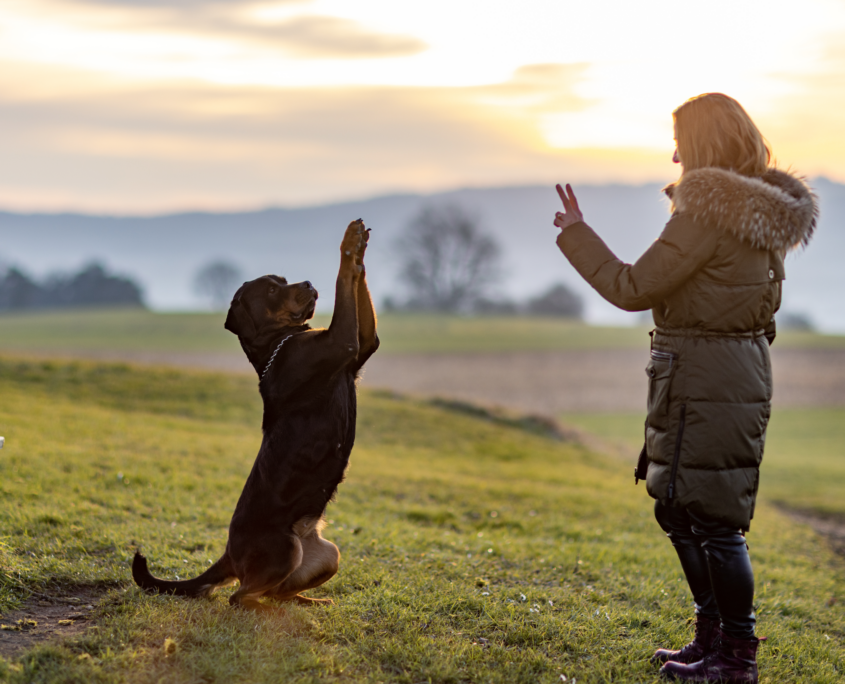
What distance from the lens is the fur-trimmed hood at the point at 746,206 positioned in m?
3.39

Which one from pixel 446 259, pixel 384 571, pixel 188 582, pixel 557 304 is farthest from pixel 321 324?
pixel 188 582

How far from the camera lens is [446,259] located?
73562mm

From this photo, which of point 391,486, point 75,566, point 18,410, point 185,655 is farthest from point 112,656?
point 18,410

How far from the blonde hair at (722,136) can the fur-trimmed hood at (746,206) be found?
11cm

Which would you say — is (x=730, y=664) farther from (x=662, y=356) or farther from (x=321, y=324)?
(x=321, y=324)

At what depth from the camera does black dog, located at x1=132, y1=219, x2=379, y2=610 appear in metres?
4.09

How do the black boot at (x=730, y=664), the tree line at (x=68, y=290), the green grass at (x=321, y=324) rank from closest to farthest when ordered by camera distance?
the black boot at (x=730, y=664), the green grass at (x=321, y=324), the tree line at (x=68, y=290)

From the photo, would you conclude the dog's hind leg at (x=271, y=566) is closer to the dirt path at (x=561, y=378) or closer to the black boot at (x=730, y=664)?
the black boot at (x=730, y=664)

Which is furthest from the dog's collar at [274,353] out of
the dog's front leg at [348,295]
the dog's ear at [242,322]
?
the dog's front leg at [348,295]

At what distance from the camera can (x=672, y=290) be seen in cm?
354

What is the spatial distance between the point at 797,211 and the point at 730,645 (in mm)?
2270

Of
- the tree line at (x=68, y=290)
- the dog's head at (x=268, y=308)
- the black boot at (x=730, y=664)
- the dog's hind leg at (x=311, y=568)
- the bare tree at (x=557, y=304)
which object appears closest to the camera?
the black boot at (x=730, y=664)

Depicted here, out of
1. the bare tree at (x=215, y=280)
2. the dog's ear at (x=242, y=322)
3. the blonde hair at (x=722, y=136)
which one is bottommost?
the dog's ear at (x=242, y=322)

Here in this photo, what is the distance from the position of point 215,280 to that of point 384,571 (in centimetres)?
9569
